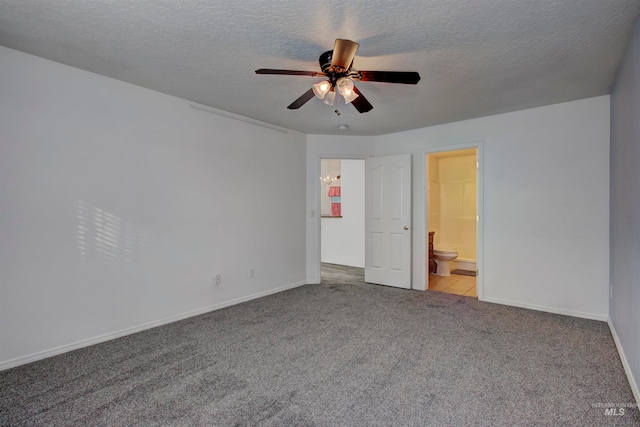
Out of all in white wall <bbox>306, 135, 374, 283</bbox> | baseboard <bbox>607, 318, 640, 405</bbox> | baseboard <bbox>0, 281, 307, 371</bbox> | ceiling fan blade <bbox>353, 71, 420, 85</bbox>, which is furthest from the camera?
white wall <bbox>306, 135, 374, 283</bbox>

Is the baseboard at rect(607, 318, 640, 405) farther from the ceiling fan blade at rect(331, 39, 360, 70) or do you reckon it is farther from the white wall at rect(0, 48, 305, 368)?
the white wall at rect(0, 48, 305, 368)

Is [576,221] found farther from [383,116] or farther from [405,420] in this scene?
[405,420]

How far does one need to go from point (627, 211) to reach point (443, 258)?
3.52 meters

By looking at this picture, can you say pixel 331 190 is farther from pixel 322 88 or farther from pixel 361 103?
pixel 322 88

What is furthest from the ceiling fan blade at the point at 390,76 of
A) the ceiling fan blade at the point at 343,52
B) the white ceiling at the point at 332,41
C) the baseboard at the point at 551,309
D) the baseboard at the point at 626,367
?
the baseboard at the point at 551,309

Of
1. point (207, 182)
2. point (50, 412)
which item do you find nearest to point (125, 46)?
point (207, 182)

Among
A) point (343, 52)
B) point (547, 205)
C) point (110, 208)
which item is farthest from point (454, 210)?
point (110, 208)

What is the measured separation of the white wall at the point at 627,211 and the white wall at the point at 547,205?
0.29 meters

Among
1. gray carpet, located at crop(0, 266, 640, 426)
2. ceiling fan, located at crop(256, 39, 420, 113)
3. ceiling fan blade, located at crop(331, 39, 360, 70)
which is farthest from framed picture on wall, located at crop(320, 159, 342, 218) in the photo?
ceiling fan blade, located at crop(331, 39, 360, 70)

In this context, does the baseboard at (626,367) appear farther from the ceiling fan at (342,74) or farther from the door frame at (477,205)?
the ceiling fan at (342,74)

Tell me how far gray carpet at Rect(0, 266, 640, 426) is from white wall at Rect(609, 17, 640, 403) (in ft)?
0.78

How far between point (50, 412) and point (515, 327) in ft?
12.3

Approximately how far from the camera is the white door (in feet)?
15.6

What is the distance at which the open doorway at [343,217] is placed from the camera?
6812 mm
